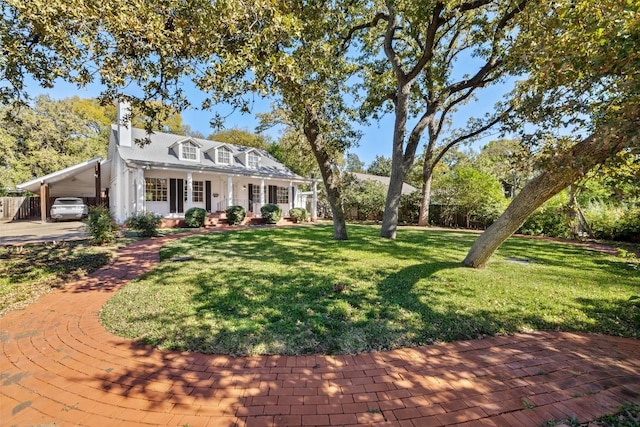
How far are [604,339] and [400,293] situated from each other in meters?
2.53

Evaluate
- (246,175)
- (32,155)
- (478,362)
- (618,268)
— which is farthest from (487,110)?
(32,155)

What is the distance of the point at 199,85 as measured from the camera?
17.6ft

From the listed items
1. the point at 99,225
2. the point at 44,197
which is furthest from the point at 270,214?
the point at 44,197

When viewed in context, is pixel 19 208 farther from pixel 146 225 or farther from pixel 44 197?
pixel 146 225

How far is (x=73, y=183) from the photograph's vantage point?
20.6 meters

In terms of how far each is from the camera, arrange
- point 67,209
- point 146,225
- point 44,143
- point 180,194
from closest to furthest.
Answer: point 146,225 < point 180,194 < point 67,209 < point 44,143

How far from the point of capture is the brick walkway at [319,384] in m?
2.26

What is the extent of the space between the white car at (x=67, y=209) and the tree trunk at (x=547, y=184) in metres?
20.6

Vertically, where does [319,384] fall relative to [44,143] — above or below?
below

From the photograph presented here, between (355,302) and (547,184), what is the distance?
12.6 feet

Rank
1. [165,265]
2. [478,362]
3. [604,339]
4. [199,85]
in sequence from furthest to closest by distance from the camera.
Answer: [165,265], [199,85], [604,339], [478,362]

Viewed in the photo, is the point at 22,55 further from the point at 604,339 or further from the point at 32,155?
the point at 32,155

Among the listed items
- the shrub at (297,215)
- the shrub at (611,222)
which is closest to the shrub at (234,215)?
the shrub at (297,215)

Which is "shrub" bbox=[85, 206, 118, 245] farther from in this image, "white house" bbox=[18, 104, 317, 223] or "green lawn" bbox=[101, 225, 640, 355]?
"white house" bbox=[18, 104, 317, 223]
